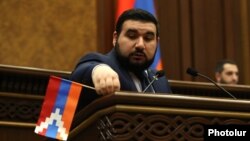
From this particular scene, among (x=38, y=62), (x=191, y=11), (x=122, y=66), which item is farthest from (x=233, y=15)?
(x=122, y=66)

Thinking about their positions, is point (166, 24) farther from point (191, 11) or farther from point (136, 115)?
point (136, 115)

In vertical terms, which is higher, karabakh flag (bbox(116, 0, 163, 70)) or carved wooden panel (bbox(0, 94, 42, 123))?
karabakh flag (bbox(116, 0, 163, 70))

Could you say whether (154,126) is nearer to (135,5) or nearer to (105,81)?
(105,81)

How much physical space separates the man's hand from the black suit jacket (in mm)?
93

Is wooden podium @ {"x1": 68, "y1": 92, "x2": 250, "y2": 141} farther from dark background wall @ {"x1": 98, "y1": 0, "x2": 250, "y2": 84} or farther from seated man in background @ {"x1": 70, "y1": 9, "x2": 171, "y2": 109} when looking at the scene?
dark background wall @ {"x1": 98, "y1": 0, "x2": 250, "y2": 84}

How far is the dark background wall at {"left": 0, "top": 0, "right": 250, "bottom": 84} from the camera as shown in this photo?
4.15m

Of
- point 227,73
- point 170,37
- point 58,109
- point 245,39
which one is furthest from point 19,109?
point 245,39

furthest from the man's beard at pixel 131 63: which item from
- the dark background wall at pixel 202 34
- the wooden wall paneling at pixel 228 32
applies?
the wooden wall paneling at pixel 228 32

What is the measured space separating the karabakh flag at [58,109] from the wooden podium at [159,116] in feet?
0.32

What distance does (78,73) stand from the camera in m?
1.73

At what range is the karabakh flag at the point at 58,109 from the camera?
1.47 m

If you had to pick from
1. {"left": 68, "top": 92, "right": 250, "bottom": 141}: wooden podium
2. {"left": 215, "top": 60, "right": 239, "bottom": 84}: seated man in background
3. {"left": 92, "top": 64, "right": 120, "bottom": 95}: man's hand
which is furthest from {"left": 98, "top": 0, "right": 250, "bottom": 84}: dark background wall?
{"left": 68, "top": 92, "right": 250, "bottom": 141}: wooden podium

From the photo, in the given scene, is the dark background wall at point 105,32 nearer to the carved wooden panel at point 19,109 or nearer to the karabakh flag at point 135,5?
the karabakh flag at point 135,5

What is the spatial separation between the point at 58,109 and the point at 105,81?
0.16m
